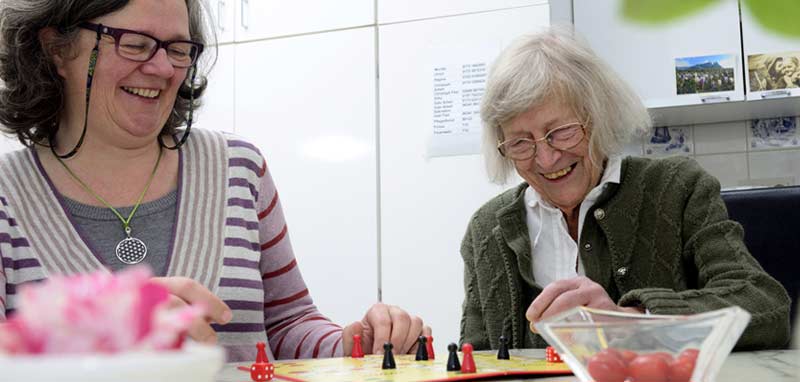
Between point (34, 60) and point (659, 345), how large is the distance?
44.5 inches

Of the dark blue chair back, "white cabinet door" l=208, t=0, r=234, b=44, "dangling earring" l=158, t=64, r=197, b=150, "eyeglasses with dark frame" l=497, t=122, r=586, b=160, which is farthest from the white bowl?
"white cabinet door" l=208, t=0, r=234, b=44

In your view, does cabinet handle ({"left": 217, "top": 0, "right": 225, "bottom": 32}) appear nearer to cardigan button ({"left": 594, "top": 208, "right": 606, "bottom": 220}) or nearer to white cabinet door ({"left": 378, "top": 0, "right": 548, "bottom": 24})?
white cabinet door ({"left": 378, "top": 0, "right": 548, "bottom": 24})

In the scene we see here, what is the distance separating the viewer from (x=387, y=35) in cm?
293

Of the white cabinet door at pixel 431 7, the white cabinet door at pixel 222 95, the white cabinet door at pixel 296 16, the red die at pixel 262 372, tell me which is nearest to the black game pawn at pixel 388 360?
the red die at pixel 262 372

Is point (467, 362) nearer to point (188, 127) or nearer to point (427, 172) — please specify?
point (188, 127)

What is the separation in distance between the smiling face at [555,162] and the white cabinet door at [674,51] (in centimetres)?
153

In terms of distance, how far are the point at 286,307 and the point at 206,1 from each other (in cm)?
58

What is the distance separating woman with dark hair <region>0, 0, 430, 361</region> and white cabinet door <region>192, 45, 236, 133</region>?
1.76 m

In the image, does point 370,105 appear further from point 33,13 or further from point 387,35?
point 33,13

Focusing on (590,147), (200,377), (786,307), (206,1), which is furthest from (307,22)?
(200,377)

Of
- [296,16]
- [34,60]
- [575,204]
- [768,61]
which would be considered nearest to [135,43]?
[34,60]

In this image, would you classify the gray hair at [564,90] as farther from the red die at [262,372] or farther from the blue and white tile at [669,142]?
the blue and white tile at [669,142]

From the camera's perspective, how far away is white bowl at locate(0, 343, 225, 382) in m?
0.24

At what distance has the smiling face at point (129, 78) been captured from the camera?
1222 mm
